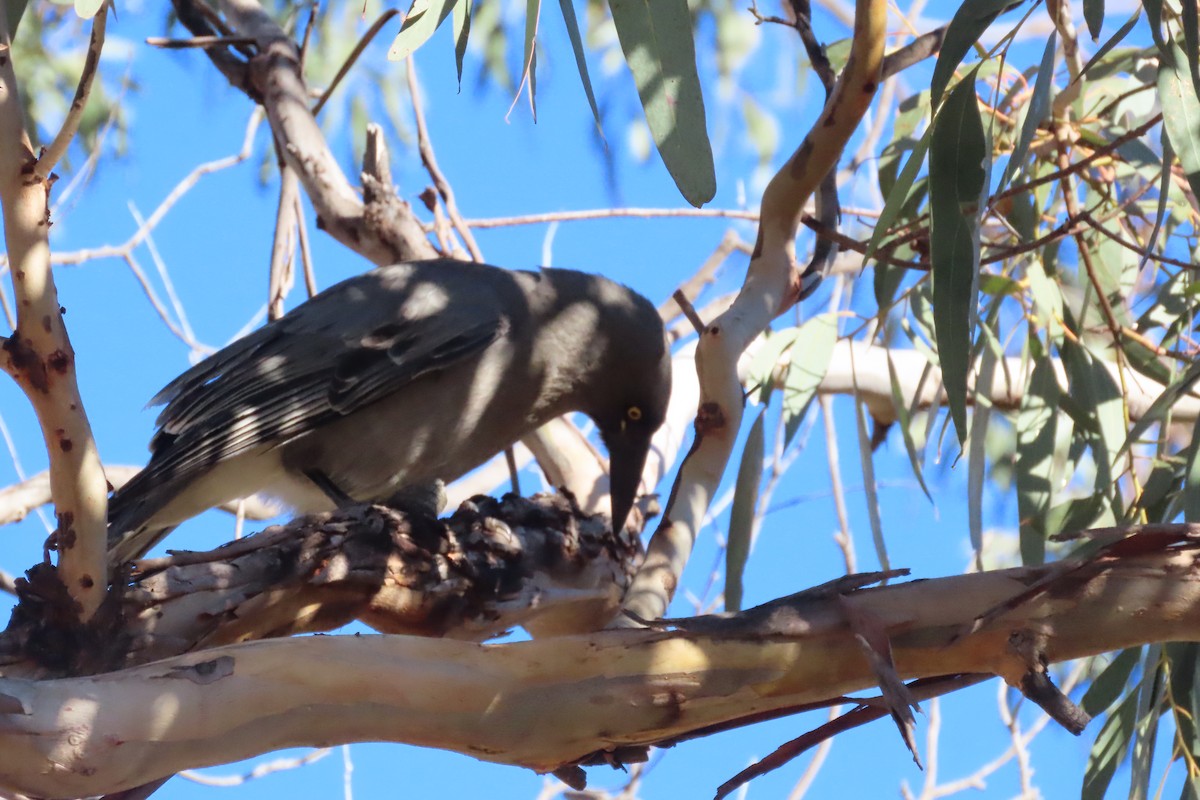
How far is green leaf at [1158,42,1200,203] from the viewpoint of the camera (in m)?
2.15

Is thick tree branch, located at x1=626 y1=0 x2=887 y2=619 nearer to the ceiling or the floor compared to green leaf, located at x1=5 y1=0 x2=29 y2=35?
nearer to the floor

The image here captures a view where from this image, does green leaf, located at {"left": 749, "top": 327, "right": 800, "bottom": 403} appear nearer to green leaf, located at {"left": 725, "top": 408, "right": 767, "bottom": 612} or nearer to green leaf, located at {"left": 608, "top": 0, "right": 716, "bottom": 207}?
green leaf, located at {"left": 725, "top": 408, "right": 767, "bottom": 612}

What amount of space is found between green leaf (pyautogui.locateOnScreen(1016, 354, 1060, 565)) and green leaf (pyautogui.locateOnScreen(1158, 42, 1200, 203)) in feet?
3.25

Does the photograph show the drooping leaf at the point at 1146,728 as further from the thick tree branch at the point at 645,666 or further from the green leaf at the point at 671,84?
the green leaf at the point at 671,84

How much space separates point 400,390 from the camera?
332 cm

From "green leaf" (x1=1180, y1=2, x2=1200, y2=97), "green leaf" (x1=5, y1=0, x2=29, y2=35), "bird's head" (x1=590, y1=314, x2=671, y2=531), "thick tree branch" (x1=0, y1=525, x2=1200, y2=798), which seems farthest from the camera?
"bird's head" (x1=590, y1=314, x2=671, y2=531)

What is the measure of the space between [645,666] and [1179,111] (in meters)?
1.37

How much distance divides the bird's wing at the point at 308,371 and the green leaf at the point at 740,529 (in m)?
0.86

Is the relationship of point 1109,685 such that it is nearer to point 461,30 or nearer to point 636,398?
point 636,398

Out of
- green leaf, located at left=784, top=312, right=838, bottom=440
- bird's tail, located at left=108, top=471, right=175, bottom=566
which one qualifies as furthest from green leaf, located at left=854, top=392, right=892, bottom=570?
bird's tail, located at left=108, top=471, right=175, bottom=566

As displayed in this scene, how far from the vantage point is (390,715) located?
5.44ft

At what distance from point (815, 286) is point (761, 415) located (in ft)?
1.13

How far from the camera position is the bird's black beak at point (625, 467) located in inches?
135

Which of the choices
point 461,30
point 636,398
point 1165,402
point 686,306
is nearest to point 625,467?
point 636,398
